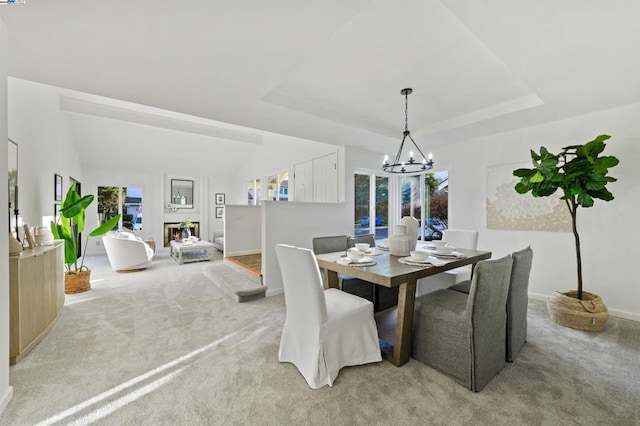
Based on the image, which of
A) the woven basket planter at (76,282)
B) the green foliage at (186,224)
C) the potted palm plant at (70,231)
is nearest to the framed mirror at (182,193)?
the green foliage at (186,224)

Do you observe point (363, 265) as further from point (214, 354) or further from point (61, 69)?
point (61, 69)

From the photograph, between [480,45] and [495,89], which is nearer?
[480,45]

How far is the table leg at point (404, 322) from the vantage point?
1981mm

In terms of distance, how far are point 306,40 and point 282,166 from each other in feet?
15.3

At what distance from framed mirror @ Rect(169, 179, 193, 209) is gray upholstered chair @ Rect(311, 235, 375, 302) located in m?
6.74

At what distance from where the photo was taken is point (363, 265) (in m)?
2.15

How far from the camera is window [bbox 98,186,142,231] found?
7.41 metres

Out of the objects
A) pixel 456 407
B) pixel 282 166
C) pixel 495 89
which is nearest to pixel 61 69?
pixel 456 407

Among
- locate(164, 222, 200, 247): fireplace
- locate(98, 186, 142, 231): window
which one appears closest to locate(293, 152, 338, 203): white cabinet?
locate(164, 222, 200, 247): fireplace

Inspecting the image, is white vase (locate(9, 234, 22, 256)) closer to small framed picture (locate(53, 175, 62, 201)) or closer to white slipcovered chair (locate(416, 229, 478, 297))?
small framed picture (locate(53, 175, 62, 201))

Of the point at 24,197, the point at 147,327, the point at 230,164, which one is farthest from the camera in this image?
the point at 230,164

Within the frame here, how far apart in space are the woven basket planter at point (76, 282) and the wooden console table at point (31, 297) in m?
1.05

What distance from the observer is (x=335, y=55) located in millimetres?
2262

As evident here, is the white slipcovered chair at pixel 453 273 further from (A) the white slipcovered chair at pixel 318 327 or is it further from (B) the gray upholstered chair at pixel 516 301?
(A) the white slipcovered chair at pixel 318 327
